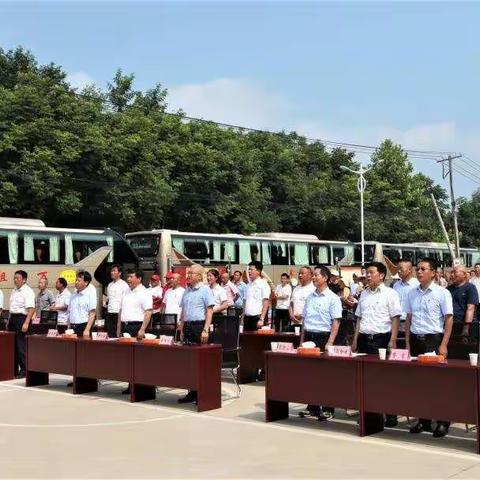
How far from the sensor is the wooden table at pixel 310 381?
695cm

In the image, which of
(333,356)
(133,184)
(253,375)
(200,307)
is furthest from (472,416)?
(133,184)

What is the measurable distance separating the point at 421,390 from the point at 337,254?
25074mm

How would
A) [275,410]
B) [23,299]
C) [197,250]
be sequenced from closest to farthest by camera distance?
1. [275,410]
2. [23,299]
3. [197,250]

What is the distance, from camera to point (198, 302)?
8.99m

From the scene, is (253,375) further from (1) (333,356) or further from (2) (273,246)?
(2) (273,246)

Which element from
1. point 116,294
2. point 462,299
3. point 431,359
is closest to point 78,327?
point 116,294

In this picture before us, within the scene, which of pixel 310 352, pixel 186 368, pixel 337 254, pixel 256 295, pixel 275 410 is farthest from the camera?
pixel 337 254

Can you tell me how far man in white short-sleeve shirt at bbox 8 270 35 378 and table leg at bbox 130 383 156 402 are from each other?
2.98 meters

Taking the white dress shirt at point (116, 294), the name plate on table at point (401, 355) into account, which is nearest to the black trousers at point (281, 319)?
the white dress shirt at point (116, 294)

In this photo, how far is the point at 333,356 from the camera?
23.2 ft

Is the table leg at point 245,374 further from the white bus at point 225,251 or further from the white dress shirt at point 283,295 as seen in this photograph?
the white bus at point 225,251

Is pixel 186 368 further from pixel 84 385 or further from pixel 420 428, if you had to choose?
pixel 420 428

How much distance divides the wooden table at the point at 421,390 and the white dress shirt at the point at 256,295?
5.09m

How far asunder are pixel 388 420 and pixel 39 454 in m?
3.61
